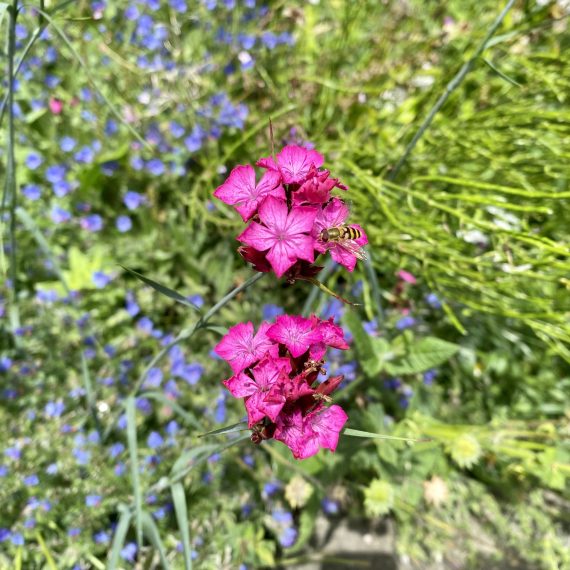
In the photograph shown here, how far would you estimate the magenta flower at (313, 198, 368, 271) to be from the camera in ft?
2.74

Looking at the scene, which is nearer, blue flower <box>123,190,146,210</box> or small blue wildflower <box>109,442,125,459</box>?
small blue wildflower <box>109,442,125,459</box>

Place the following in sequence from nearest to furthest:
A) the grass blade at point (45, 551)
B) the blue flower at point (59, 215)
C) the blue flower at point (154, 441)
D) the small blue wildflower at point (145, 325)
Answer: the grass blade at point (45, 551), the blue flower at point (154, 441), the small blue wildflower at point (145, 325), the blue flower at point (59, 215)

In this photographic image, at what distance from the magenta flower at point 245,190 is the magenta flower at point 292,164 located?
1 cm

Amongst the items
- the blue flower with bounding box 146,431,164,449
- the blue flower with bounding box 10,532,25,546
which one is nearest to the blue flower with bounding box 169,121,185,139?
the blue flower with bounding box 146,431,164,449

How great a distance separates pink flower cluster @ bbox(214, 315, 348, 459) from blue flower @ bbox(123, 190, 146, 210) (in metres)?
1.44

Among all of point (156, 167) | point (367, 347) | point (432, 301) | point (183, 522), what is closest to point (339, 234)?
point (183, 522)

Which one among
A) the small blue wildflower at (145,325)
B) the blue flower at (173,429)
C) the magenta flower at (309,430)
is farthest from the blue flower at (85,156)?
the magenta flower at (309,430)

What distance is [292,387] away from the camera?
2.71 feet

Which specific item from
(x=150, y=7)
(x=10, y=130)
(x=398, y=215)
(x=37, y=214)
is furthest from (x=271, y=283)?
(x=150, y=7)

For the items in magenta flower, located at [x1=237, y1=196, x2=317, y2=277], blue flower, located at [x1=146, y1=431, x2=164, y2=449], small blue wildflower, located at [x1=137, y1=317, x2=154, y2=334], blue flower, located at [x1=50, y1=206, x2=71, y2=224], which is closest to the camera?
magenta flower, located at [x1=237, y1=196, x2=317, y2=277]

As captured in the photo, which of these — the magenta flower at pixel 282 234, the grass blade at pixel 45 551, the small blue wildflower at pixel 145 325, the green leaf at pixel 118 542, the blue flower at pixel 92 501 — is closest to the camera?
the magenta flower at pixel 282 234

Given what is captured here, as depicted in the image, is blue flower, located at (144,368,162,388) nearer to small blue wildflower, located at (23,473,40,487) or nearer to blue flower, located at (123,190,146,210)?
small blue wildflower, located at (23,473,40,487)

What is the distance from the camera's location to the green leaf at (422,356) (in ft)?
5.31

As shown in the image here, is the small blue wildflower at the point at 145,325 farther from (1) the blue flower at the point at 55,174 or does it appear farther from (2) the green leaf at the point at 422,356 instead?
(2) the green leaf at the point at 422,356
